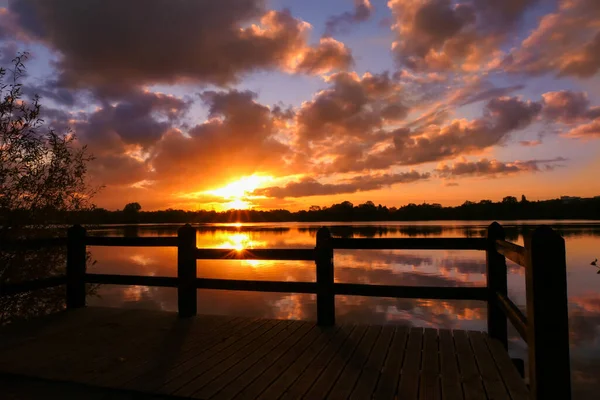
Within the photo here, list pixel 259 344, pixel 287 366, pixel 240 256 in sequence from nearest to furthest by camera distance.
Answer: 1. pixel 287 366
2. pixel 259 344
3. pixel 240 256

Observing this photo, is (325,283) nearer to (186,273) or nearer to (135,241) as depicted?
(186,273)

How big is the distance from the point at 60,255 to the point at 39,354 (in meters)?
6.58

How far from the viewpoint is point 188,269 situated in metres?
6.91

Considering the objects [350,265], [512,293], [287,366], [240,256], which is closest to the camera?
[287,366]

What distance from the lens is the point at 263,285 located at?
250 inches

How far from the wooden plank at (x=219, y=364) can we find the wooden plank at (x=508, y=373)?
109 inches

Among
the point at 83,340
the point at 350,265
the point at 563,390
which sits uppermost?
→ the point at 563,390

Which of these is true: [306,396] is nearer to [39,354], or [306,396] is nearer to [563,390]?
[563,390]

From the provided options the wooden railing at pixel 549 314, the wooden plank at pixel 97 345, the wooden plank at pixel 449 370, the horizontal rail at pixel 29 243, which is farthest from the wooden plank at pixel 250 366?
the horizontal rail at pixel 29 243

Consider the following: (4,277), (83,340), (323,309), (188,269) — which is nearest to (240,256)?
(188,269)

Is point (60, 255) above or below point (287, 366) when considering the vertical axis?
above

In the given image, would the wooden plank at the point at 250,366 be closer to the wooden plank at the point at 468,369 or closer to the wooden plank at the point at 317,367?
the wooden plank at the point at 317,367

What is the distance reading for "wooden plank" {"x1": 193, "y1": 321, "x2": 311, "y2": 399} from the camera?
3.77 metres

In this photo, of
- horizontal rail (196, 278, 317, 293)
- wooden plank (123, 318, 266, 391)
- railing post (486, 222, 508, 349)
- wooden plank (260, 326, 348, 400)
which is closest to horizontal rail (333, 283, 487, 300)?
railing post (486, 222, 508, 349)
